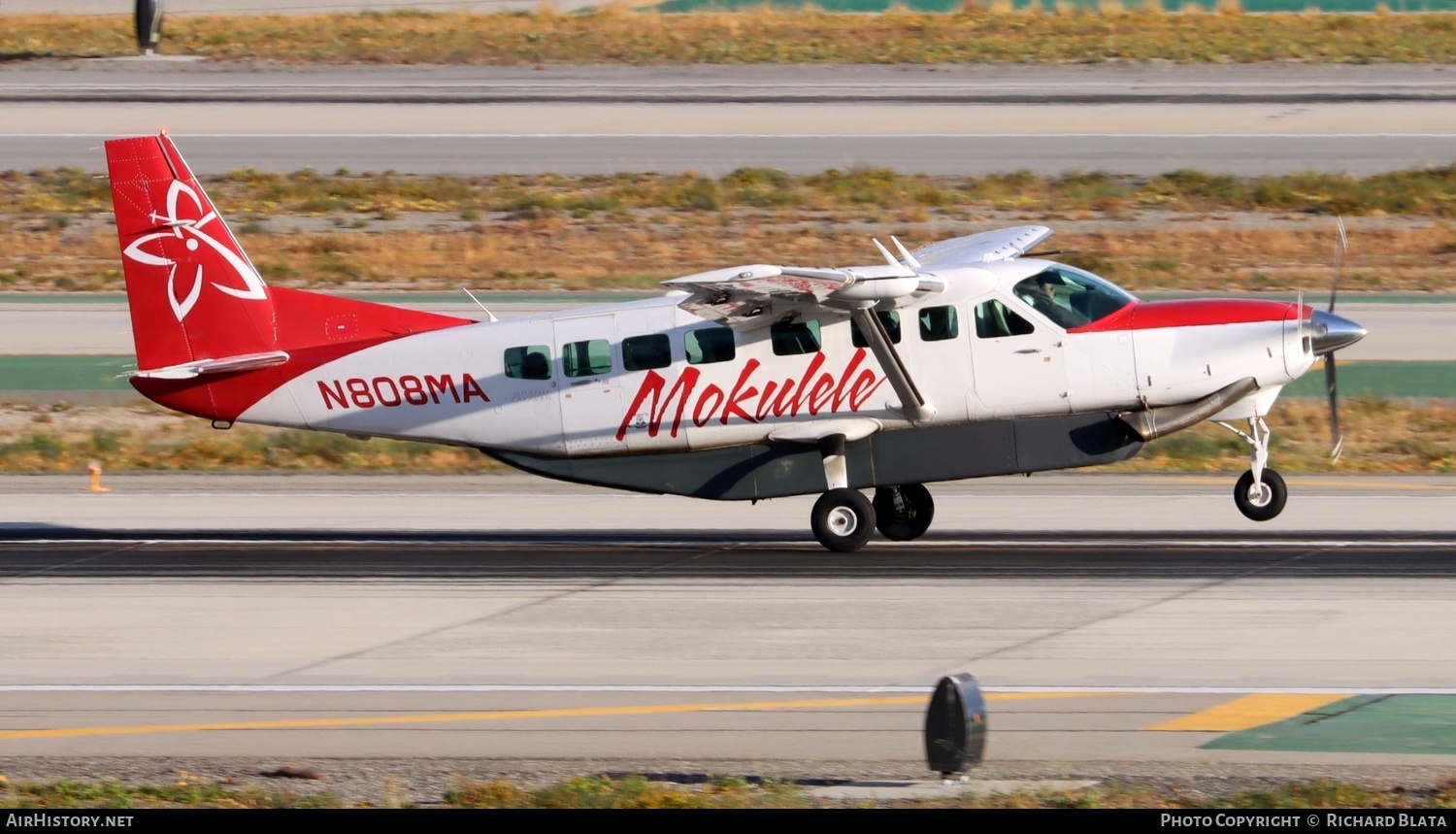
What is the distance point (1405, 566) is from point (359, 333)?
34.0 feet

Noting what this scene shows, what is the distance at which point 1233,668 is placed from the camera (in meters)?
13.2

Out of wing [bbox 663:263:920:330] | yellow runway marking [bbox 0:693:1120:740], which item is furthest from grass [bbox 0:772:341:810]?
wing [bbox 663:263:920:330]

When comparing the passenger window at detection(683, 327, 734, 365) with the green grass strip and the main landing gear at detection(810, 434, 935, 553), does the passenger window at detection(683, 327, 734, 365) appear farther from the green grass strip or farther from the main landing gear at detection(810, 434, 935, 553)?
the green grass strip

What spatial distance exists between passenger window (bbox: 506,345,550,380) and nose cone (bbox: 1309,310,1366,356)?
288 inches

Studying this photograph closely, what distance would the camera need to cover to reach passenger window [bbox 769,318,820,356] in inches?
706

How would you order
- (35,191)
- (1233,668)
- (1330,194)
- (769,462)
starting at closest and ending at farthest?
(1233,668)
(769,462)
(1330,194)
(35,191)

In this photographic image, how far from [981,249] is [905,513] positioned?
2.90 meters

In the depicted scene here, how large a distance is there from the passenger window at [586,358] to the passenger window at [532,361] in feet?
0.56

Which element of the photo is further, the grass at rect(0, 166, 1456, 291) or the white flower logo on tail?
the grass at rect(0, 166, 1456, 291)

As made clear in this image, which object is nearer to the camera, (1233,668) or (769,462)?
(1233,668)

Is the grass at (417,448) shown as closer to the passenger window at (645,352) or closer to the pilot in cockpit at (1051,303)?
the pilot in cockpit at (1051,303)

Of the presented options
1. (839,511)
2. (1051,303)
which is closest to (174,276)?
(839,511)
